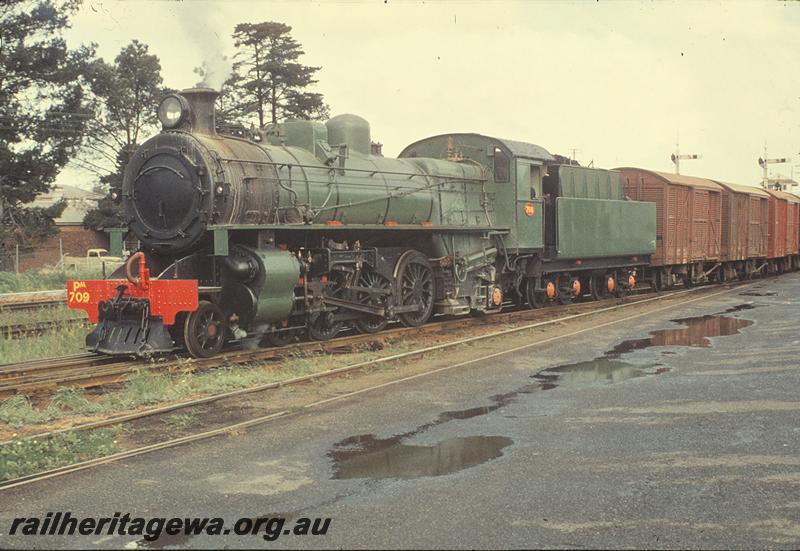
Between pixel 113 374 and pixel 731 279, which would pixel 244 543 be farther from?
pixel 731 279

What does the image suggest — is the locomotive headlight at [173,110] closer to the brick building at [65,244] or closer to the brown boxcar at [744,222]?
the brown boxcar at [744,222]

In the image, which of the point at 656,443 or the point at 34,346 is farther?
the point at 34,346

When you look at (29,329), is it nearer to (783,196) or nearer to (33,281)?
(33,281)

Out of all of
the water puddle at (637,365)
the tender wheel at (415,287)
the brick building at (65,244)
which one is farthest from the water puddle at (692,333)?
the brick building at (65,244)

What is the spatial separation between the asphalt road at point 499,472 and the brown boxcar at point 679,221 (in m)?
14.6

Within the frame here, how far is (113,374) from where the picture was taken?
405 inches

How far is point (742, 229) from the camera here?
29641mm

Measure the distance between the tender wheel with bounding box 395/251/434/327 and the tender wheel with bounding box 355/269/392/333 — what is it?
0.33m

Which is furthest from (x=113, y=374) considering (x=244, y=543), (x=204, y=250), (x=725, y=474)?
(x=725, y=474)

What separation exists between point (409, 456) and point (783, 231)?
109 feet

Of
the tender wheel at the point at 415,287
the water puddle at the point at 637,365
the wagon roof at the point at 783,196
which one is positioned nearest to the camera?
the water puddle at the point at 637,365

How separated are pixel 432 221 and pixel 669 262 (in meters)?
11.2

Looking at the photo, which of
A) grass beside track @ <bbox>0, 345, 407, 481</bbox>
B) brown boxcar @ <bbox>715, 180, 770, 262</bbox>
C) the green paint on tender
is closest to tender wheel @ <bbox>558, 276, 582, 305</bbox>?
the green paint on tender

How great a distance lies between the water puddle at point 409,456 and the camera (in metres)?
6.18
